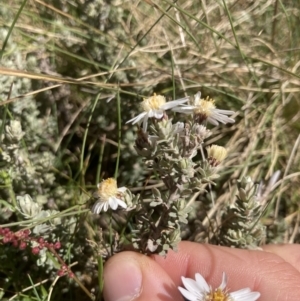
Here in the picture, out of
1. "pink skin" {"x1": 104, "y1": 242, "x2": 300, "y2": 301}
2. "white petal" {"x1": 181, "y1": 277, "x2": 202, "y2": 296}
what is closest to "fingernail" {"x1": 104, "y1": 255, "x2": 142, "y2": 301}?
"pink skin" {"x1": 104, "y1": 242, "x2": 300, "y2": 301}

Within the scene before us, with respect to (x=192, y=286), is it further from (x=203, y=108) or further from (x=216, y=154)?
(x=203, y=108)

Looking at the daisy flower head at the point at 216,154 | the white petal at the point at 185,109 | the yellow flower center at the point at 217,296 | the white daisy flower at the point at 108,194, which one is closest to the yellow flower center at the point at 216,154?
the daisy flower head at the point at 216,154

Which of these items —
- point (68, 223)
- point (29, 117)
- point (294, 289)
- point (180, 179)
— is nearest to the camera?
point (180, 179)

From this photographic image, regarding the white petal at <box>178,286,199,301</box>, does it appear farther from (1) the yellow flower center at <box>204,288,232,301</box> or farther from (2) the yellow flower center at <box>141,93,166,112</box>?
(2) the yellow flower center at <box>141,93,166,112</box>

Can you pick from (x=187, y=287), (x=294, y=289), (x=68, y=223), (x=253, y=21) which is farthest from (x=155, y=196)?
(x=253, y=21)

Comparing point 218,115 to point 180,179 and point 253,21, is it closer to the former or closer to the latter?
point 180,179

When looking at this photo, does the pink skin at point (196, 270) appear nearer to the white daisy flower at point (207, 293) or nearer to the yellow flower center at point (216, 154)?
the white daisy flower at point (207, 293)

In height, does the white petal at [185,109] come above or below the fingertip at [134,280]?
above
